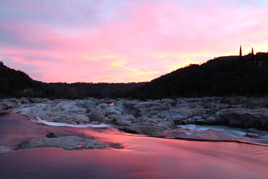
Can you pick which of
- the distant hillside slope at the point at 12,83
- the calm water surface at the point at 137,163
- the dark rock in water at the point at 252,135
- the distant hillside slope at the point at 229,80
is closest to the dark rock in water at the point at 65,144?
the calm water surface at the point at 137,163

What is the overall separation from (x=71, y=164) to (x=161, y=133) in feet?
18.1

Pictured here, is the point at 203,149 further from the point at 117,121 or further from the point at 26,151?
the point at 117,121

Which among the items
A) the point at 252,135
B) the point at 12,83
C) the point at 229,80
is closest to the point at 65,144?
the point at 252,135

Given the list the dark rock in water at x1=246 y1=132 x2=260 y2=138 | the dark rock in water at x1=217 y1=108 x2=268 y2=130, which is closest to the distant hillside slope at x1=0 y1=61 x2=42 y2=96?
the dark rock in water at x1=217 y1=108 x2=268 y2=130

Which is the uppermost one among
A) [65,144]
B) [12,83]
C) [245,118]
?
[12,83]

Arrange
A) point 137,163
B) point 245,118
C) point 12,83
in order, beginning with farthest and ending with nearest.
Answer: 1. point 12,83
2. point 245,118
3. point 137,163

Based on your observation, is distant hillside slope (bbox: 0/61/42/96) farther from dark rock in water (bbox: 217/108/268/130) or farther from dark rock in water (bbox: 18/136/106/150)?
dark rock in water (bbox: 217/108/268/130)

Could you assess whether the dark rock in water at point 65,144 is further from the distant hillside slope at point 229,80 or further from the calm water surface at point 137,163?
the distant hillside slope at point 229,80

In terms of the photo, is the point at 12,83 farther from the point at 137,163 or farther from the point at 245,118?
the point at 245,118

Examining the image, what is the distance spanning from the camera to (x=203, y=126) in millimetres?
11234

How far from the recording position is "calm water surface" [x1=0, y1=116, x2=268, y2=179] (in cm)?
399

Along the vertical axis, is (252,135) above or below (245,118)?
below

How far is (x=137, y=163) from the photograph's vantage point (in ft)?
15.6

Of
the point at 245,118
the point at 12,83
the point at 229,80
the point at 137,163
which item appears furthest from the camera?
the point at 12,83
